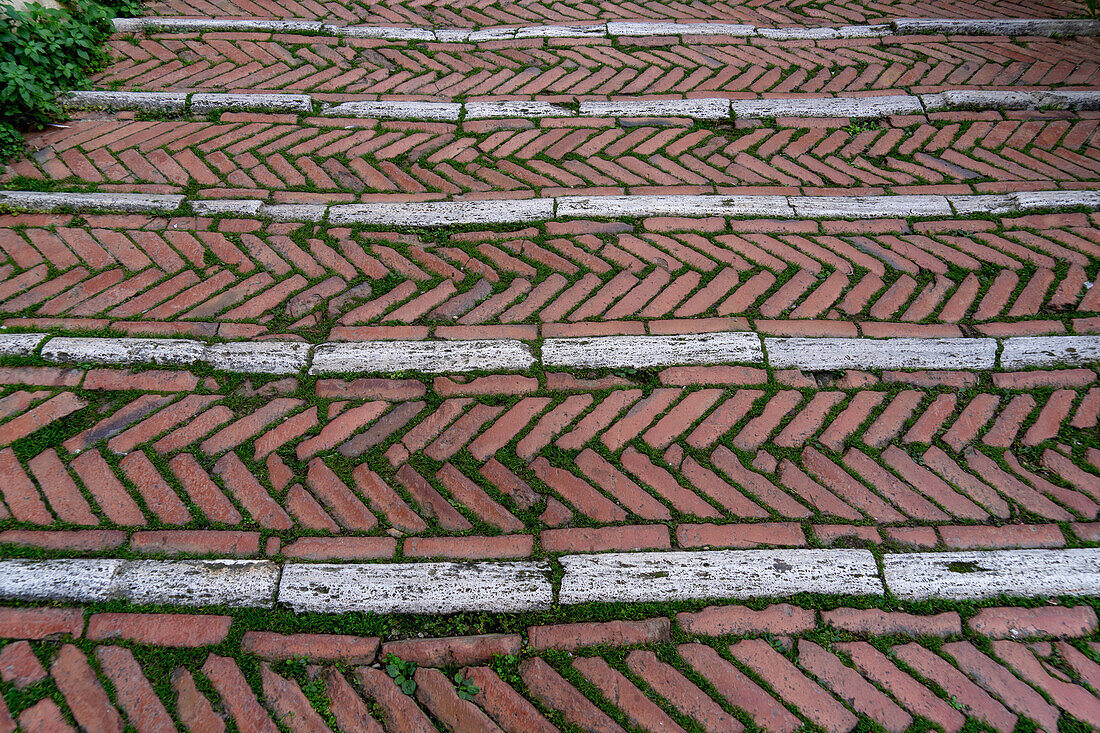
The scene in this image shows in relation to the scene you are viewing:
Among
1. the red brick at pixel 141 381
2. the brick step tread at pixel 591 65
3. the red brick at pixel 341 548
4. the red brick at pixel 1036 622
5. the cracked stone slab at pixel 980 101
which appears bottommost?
the red brick at pixel 1036 622

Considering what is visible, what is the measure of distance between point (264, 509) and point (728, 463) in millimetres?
1810

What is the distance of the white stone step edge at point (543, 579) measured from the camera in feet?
7.35

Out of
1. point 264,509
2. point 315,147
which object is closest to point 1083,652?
point 264,509

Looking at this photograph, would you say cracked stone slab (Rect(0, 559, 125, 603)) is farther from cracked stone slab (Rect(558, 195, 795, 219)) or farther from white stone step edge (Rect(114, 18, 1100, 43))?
white stone step edge (Rect(114, 18, 1100, 43))

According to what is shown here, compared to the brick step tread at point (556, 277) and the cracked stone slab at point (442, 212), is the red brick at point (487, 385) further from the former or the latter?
the cracked stone slab at point (442, 212)

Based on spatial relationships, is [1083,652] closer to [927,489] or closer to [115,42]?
[927,489]

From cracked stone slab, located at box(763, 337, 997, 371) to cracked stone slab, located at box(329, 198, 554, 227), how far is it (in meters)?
1.47

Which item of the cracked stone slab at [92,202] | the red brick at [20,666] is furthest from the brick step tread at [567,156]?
the red brick at [20,666]

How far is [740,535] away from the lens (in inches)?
94.8

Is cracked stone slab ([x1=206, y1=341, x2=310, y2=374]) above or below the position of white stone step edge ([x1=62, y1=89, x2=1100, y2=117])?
below

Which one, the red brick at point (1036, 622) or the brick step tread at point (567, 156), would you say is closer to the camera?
the red brick at point (1036, 622)

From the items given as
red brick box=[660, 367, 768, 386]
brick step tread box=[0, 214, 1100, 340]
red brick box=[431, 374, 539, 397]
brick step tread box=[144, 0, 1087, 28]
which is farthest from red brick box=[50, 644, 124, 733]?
brick step tread box=[144, 0, 1087, 28]

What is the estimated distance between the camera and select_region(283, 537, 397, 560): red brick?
7.67 feet

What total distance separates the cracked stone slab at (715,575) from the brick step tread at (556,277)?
110 centimetres
